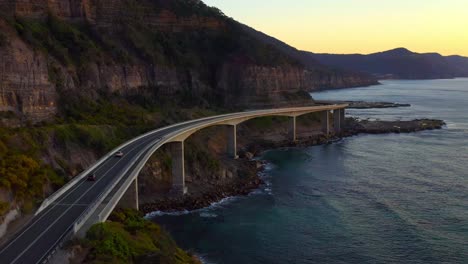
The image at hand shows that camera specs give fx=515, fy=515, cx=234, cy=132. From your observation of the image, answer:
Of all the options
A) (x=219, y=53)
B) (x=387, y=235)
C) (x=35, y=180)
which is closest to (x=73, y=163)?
(x=35, y=180)

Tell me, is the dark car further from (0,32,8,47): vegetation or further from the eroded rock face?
(0,32,8,47): vegetation

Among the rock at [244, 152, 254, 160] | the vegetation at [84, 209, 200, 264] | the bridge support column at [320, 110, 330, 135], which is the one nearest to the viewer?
the vegetation at [84, 209, 200, 264]

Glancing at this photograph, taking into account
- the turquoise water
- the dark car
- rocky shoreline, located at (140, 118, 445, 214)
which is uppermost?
the dark car

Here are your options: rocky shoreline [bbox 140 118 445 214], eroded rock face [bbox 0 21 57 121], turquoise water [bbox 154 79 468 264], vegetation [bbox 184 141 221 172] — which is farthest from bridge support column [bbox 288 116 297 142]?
eroded rock face [bbox 0 21 57 121]

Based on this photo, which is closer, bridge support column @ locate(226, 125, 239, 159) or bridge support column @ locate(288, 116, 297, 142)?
bridge support column @ locate(226, 125, 239, 159)

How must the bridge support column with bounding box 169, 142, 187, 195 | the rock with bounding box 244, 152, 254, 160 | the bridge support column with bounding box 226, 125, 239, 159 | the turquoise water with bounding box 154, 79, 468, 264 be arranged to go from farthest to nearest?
the rock with bounding box 244, 152, 254, 160 → the bridge support column with bounding box 226, 125, 239, 159 → the bridge support column with bounding box 169, 142, 187, 195 → the turquoise water with bounding box 154, 79, 468, 264

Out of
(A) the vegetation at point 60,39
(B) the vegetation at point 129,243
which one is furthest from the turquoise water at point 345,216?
(A) the vegetation at point 60,39

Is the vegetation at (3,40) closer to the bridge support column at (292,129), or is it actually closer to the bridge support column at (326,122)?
the bridge support column at (292,129)
